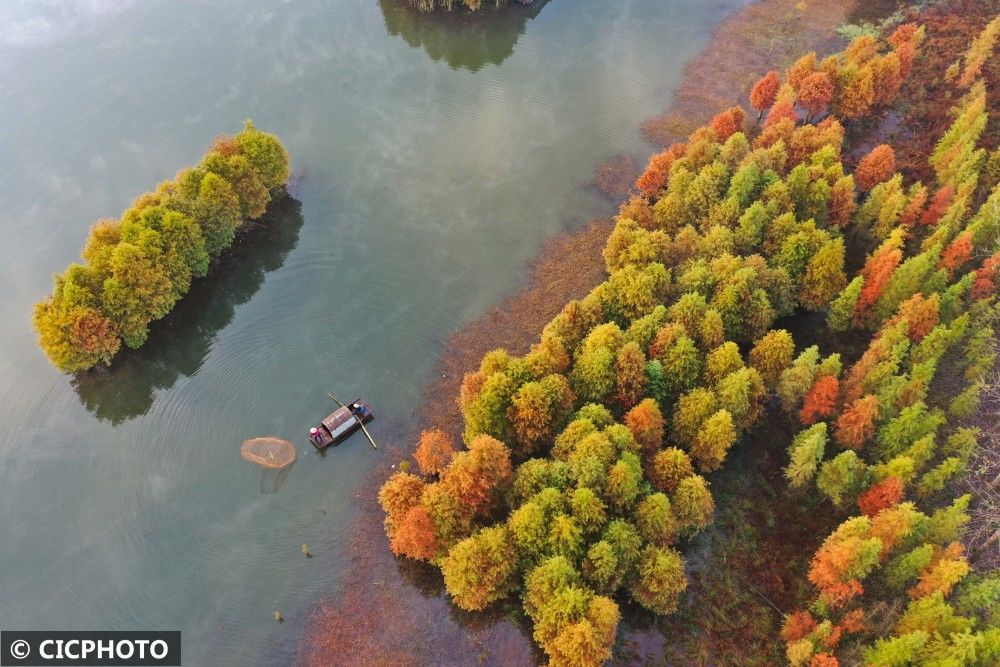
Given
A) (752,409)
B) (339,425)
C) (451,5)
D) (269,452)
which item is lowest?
(752,409)

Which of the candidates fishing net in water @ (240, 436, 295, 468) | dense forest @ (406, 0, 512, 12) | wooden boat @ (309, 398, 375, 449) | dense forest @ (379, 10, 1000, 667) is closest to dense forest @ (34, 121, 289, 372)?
fishing net in water @ (240, 436, 295, 468)

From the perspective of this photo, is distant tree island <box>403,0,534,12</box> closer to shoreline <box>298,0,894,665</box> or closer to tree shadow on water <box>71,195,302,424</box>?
shoreline <box>298,0,894,665</box>

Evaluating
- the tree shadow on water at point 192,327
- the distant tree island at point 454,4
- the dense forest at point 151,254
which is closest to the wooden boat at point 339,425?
the tree shadow on water at point 192,327

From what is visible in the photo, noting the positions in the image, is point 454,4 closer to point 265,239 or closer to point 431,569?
point 265,239

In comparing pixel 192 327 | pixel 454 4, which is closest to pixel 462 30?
pixel 454 4

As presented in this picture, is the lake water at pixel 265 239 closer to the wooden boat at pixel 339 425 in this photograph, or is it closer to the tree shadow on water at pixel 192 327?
the tree shadow on water at pixel 192 327

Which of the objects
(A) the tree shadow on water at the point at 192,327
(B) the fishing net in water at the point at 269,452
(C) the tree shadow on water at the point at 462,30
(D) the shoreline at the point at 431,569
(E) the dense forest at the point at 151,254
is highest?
(E) the dense forest at the point at 151,254
